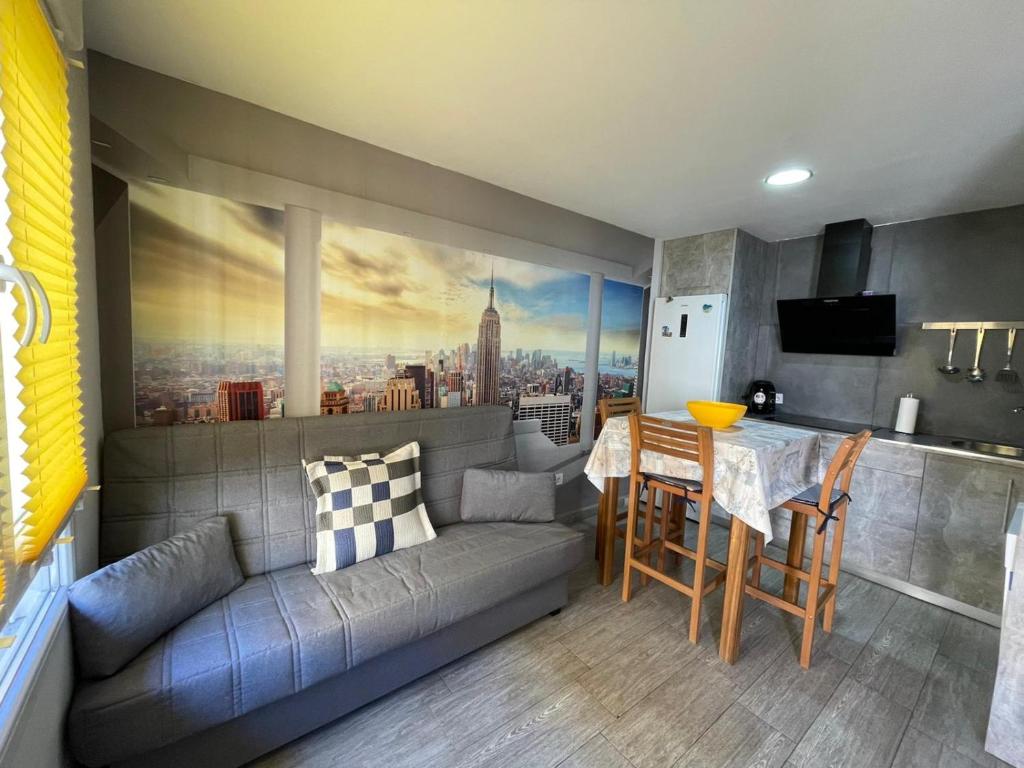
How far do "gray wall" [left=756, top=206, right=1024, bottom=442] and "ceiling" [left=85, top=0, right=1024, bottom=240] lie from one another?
377mm

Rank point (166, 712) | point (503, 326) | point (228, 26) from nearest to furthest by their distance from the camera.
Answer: point (166, 712) < point (228, 26) < point (503, 326)

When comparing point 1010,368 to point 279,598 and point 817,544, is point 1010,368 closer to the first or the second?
point 817,544

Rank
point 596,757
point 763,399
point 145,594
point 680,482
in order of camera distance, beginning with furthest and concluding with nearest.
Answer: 1. point 763,399
2. point 680,482
3. point 596,757
4. point 145,594

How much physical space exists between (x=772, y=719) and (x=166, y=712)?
2.06m

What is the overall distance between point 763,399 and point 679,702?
2.46m

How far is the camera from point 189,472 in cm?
160

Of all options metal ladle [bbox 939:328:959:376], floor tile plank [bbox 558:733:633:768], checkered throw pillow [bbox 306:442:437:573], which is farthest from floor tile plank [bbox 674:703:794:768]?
metal ladle [bbox 939:328:959:376]

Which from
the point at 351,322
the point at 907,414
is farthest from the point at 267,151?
the point at 907,414

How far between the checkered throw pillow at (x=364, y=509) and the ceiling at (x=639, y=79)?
1602 millimetres

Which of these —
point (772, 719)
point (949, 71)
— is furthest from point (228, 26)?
point (772, 719)

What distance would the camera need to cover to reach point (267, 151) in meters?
1.86

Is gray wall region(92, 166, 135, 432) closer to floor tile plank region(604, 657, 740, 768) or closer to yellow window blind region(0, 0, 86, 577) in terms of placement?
yellow window blind region(0, 0, 86, 577)

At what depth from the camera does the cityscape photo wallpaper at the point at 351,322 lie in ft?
5.47

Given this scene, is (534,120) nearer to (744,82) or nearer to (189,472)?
(744,82)
